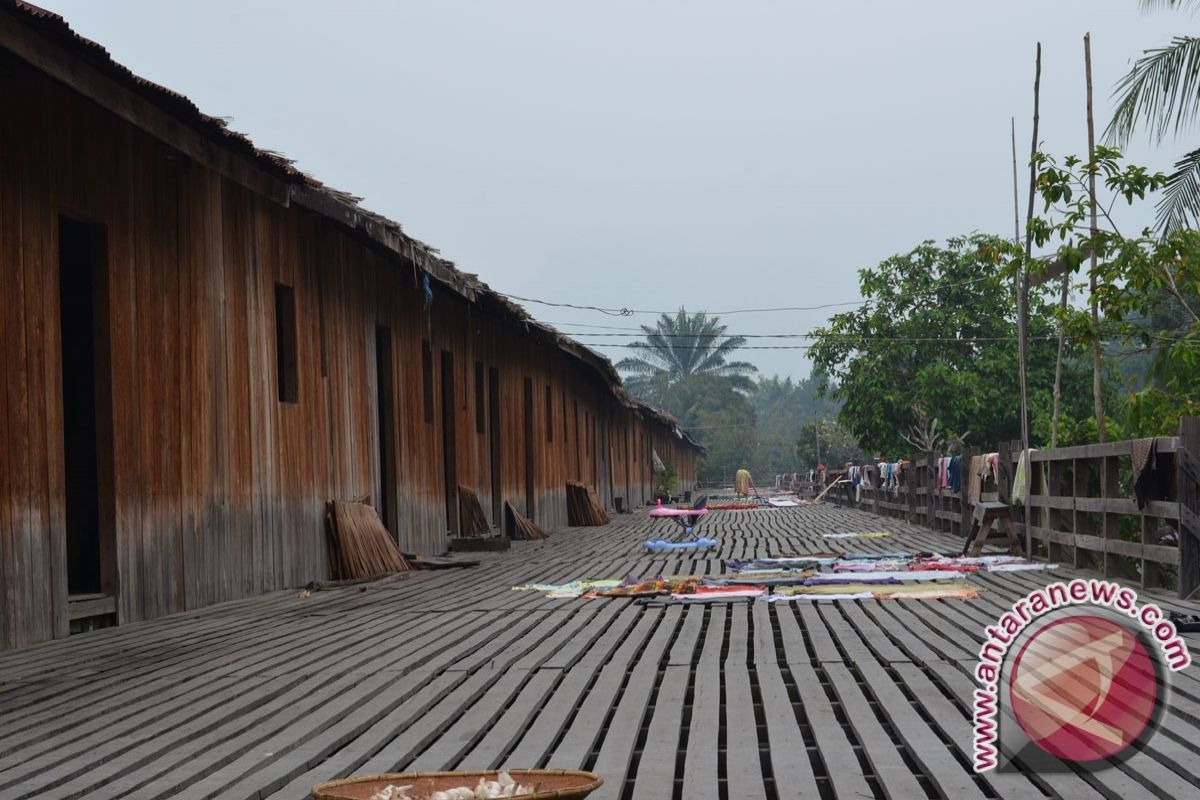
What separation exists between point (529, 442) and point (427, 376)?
22.0 feet

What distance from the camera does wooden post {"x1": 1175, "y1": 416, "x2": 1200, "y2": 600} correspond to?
8508 millimetres

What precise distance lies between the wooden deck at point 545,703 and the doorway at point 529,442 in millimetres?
13755

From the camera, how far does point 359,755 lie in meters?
4.44

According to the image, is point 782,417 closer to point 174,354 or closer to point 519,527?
point 519,527

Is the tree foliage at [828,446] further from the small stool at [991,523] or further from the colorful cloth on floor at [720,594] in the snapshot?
the colorful cloth on floor at [720,594]

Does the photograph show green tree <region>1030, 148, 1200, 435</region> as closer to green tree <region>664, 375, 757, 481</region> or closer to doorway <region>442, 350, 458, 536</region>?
doorway <region>442, 350, 458, 536</region>

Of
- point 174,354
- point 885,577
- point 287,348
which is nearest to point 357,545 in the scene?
point 287,348

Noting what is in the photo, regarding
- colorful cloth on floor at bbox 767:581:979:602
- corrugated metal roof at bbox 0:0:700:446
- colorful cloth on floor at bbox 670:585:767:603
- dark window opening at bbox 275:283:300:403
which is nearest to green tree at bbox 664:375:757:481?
corrugated metal roof at bbox 0:0:700:446

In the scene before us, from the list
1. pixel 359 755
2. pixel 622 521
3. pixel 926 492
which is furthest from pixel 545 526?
pixel 359 755

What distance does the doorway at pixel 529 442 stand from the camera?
76.7ft

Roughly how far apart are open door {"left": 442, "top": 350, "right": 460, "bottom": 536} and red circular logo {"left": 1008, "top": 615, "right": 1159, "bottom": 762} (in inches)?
566

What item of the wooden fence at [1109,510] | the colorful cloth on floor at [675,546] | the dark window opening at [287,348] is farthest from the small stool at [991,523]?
the dark window opening at [287,348]

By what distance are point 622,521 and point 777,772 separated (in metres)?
24.6

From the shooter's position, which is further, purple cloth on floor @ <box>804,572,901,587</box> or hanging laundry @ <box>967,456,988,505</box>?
hanging laundry @ <box>967,456,988,505</box>
